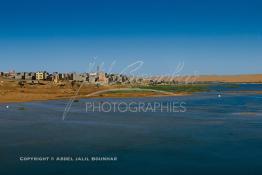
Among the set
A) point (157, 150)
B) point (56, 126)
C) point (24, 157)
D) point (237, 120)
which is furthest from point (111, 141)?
point (237, 120)

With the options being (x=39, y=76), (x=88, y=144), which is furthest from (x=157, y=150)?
(x=39, y=76)

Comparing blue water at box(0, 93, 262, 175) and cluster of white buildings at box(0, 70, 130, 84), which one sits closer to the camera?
blue water at box(0, 93, 262, 175)

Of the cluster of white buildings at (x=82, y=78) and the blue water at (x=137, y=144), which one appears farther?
the cluster of white buildings at (x=82, y=78)

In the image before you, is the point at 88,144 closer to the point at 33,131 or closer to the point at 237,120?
the point at 33,131

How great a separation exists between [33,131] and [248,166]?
557 inches

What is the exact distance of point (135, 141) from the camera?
870 inches

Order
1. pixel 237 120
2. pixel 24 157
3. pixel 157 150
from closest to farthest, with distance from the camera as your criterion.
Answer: pixel 24 157
pixel 157 150
pixel 237 120

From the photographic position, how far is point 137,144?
21.2 m

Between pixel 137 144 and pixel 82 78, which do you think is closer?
pixel 137 144

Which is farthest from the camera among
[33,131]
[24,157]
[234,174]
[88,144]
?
[33,131]

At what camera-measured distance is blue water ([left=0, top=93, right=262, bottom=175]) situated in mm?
16125

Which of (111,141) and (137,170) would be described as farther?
(111,141)

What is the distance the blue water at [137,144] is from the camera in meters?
16.1

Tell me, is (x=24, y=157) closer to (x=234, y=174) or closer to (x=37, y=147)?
(x=37, y=147)
